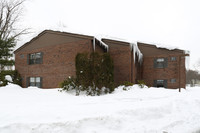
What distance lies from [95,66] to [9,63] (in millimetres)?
12547

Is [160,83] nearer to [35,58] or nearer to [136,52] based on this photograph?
[136,52]

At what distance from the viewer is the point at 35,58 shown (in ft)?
47.7

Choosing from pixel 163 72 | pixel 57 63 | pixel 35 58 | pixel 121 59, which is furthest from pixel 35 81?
pixel 163 72

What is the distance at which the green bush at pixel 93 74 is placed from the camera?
28.2 feet

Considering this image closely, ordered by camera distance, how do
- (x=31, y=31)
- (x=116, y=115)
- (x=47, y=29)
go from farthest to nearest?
(x=31, y=31), (x=47, y=29), (x=116, y=115)

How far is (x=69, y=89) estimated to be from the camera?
9172 mm

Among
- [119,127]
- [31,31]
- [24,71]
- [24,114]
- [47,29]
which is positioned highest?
[31,31]

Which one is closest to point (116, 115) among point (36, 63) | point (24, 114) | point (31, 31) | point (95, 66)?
point (24, 114)

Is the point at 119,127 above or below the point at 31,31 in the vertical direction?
below

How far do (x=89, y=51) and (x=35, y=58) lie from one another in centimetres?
670

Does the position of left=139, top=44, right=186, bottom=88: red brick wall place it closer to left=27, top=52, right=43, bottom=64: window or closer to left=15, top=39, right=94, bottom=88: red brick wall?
left=15, top=39, right=94, bottom=88: red brick wall

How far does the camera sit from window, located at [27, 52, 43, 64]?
1412 cm

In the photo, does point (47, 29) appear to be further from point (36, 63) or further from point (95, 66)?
point (95, 66)

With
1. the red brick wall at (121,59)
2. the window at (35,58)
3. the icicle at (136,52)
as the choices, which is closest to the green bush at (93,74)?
the red brick wall at (121,59)
